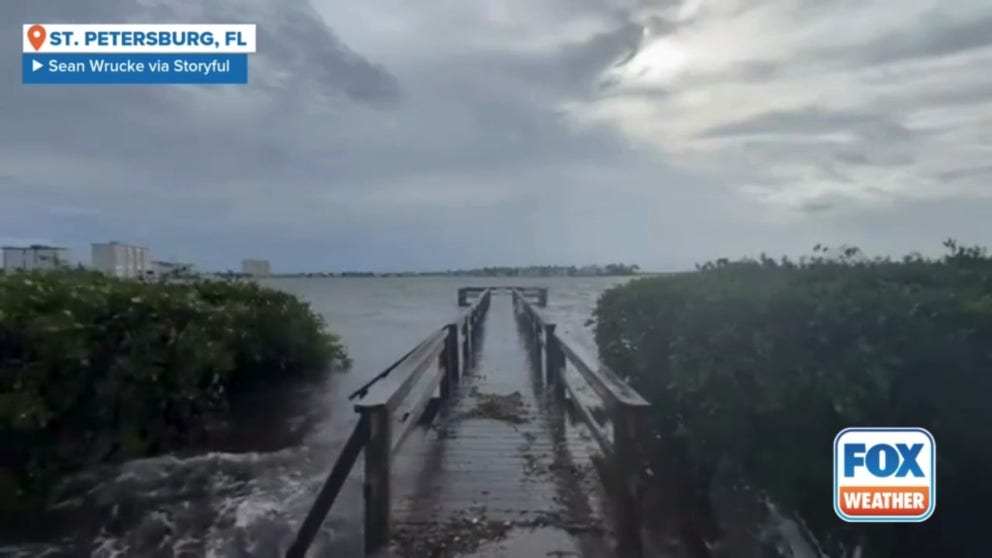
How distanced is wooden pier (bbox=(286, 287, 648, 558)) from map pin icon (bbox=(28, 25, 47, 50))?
394cm

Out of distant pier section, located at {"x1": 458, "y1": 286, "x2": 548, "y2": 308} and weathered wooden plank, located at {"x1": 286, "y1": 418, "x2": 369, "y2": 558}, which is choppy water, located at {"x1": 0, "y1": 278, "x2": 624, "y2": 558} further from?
distant pier section, located at {"x1": 458, "y1": 286, "x2": 548, "y2": 308}

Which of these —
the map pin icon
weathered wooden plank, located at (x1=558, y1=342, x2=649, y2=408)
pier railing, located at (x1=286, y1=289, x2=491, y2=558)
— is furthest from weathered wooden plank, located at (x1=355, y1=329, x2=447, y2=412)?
the map pin icon

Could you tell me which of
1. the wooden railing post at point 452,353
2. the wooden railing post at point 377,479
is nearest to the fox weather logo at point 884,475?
the wooden railing post at point 377,479

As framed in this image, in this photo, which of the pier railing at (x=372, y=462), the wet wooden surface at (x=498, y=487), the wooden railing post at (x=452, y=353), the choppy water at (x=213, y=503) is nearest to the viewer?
the pier railing at (x=372, y=462)

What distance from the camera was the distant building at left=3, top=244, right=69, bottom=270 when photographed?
309 inches

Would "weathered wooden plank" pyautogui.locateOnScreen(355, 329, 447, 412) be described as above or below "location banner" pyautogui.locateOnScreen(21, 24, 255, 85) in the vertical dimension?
below

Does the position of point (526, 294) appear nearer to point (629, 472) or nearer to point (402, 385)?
point (402, 385)

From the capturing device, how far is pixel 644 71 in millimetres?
6496

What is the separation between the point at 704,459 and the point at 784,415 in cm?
78

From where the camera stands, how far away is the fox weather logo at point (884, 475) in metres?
2.63

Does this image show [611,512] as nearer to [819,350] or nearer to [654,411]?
[654,411]

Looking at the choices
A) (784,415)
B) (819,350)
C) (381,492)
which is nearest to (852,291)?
(819,350)

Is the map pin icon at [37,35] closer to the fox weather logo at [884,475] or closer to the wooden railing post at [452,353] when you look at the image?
the wooden railing post at [452,353]

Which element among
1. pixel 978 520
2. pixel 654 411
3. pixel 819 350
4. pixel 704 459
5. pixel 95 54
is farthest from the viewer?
pixel 95 54
